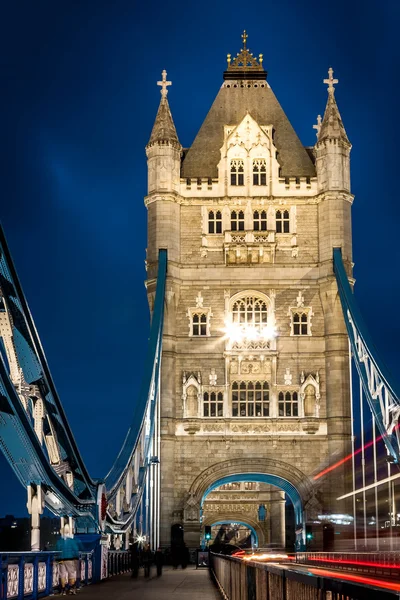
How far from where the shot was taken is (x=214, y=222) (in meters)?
50.9

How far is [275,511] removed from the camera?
2416 inches

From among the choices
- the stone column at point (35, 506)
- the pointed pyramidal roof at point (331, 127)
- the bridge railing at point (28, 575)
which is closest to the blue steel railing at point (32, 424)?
the stone column at point (35, 506)

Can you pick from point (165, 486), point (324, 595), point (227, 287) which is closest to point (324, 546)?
point (165, 486)

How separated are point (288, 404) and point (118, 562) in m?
17.6

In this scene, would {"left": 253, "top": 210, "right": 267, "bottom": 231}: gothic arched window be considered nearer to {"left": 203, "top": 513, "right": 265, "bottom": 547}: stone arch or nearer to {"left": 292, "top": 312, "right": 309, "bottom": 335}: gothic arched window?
{"left": 292, "top": 312, "right": 309, "bottom": 335}: gothic arched window

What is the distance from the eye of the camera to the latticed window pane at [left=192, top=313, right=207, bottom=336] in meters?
49.1

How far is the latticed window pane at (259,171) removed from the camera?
51531mm

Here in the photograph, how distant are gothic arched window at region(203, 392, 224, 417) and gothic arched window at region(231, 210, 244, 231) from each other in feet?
26.2

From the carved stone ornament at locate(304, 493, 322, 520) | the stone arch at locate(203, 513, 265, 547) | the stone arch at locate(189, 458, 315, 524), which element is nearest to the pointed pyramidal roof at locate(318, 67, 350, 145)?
the stone arch at locate(189, 458, 315, 524)

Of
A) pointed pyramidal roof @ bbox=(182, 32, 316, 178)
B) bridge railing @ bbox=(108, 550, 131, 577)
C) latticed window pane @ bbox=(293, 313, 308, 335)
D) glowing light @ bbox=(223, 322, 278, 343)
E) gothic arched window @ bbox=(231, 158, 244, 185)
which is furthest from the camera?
pointed pyramidal roof @ bbox=(182, 32, 316, 178)

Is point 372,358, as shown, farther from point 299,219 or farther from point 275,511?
point 275,511

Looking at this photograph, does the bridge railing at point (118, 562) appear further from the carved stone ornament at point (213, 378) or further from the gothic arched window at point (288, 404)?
the gothic arched window at point (288, 404)

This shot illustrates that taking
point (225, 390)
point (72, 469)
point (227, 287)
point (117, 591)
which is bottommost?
point (117, 591)

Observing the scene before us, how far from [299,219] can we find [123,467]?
2058 cm
